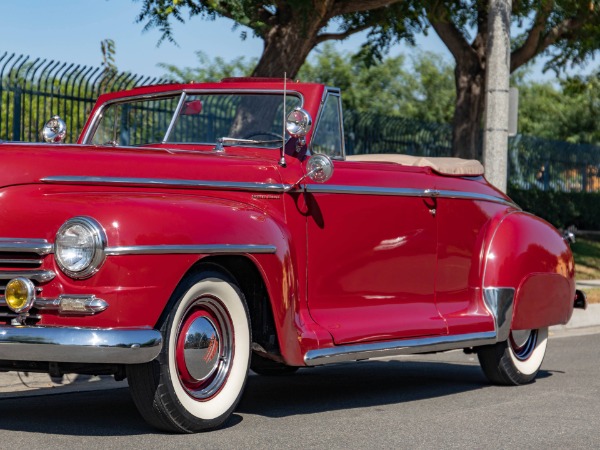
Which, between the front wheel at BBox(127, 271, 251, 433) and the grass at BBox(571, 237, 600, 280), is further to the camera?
the grass at BBox(571, 237, 600, 280)

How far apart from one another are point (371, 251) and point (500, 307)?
1.28 m

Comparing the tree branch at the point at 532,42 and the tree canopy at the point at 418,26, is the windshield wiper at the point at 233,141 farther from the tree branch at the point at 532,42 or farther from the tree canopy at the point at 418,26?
the tree branch at the point at 532,42

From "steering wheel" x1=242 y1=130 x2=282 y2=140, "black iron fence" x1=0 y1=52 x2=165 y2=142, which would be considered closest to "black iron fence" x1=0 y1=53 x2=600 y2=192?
"black iron fence" x1=0 y1=52 x2=165 y2=142

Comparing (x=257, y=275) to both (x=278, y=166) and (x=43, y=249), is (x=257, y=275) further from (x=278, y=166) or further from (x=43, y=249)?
(x=43, y=249)

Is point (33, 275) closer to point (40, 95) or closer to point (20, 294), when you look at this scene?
point (20, 294)

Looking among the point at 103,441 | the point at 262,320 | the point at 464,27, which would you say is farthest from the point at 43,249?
the point at 464,27

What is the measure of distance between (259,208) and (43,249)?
1.29 meters

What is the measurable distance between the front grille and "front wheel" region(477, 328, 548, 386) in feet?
12.2

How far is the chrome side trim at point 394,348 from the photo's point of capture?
6238 millimetres

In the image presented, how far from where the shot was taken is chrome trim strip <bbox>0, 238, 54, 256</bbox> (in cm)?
530

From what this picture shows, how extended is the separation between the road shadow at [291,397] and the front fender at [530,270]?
2.07 ft

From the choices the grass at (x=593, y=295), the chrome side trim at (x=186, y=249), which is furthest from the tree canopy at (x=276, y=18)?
the chrome side trim at (x=186, y=249)

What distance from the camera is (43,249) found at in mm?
5301

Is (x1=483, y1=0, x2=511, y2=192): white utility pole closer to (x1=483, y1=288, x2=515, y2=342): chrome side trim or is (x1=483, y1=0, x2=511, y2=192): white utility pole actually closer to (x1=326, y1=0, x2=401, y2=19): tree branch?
(x1=326, y1=0, x2=401, y2=19): tree branch
